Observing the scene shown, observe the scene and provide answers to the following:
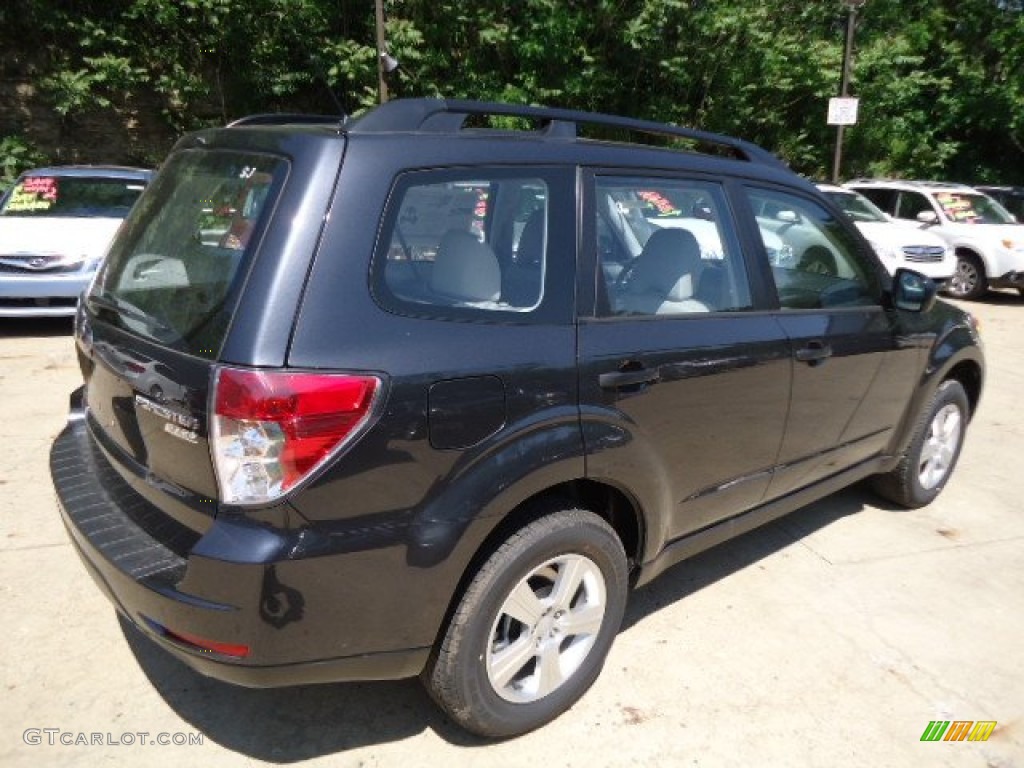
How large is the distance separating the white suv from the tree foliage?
18.6ft

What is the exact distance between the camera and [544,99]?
1544 centimetres

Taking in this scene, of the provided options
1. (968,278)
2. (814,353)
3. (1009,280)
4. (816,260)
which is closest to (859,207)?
(968,278)

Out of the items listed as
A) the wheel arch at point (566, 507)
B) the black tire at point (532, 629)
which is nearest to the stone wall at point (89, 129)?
the wheel arch at point (566, 507)

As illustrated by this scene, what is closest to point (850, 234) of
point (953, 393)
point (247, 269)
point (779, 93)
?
point (953, 393)

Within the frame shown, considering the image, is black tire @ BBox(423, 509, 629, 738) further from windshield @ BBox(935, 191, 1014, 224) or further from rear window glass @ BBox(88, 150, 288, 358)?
windshield @ BBox(935, 191, 1014, 224)

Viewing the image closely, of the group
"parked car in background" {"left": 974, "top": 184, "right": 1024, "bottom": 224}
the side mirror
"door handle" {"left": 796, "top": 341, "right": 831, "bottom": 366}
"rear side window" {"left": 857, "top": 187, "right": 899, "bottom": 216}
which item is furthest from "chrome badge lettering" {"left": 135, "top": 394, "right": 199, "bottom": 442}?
"parked car in background" {"left": 974, "top": 184, "right": 1024, "bottom": 224}

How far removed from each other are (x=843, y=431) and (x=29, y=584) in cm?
337

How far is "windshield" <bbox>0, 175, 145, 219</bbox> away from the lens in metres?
8.01

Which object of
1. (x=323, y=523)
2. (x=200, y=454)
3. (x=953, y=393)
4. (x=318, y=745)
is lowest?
(x=318, y=745)

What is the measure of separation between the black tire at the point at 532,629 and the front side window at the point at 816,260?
1.35 meters

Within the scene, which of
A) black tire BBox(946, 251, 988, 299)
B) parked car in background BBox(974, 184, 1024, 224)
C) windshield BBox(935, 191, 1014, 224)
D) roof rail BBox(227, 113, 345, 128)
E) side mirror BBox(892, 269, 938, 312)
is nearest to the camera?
roof rail BBox(227, 113, 345, 128)

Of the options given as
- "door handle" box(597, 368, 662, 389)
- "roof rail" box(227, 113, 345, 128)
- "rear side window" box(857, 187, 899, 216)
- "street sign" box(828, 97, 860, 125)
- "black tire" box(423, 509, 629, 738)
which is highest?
"street sign" box(828, 97, 860, 125)

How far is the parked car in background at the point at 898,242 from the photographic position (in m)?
10.6

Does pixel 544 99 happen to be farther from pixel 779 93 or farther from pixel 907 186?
pixel 907 186
